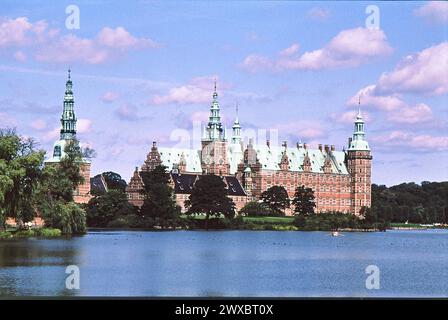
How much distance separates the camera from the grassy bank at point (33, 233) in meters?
55.4

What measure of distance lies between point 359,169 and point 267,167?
15.0 m

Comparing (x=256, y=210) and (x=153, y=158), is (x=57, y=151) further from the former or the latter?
(x=256, y=210)

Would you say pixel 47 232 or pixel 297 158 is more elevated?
pixel 297 158

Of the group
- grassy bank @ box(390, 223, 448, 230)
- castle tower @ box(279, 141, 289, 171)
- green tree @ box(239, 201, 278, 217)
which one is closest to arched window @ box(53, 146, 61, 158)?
green tree @ box(239, 201, 278, 217)

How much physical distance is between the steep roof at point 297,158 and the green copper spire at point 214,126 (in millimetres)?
7812

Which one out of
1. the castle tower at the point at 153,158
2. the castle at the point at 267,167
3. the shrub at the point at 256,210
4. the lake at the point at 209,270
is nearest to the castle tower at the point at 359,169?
the castle at the point at 267,167

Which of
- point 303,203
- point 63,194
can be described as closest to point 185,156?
point 303,203

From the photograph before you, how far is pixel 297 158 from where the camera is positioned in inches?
5433

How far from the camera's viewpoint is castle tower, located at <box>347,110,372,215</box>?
138 meters

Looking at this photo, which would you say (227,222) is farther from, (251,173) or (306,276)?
(306,276)

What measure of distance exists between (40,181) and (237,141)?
80461 millimetres

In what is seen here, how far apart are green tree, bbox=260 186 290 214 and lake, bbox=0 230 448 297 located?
61.0m

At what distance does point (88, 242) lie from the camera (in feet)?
178
